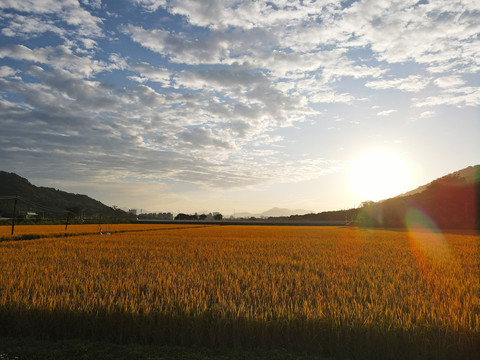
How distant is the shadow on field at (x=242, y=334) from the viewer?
4758mm

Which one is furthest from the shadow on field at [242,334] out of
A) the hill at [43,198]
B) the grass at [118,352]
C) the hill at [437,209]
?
the hill at [43,198]

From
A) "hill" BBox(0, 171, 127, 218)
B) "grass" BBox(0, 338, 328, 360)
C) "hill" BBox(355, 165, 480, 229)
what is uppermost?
"hill" BBox(0, 171, 127, 218)

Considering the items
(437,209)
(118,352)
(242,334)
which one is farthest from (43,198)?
(242,334)

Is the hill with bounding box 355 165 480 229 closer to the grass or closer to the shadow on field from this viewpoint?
the shadow on field

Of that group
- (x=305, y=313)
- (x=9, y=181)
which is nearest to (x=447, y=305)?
(x=305, y=313)

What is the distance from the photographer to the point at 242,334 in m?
5.08

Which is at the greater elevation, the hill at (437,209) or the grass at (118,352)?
the hill at (437,209)

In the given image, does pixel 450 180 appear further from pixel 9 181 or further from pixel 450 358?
pixel 9 181

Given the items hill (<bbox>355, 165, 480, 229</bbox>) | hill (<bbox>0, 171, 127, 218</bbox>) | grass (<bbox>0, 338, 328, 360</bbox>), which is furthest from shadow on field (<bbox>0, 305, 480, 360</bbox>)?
hill (<bbox>0, 171, 127, 218</bbox>)

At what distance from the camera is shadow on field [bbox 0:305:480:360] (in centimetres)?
476

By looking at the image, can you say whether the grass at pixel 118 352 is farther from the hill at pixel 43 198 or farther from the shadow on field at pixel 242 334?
the hill at pixel 43 198

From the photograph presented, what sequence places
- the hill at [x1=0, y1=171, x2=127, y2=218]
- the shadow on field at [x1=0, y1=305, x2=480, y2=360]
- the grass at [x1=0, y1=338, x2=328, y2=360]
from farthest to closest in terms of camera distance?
the hill at [x1=0, y1=171, x2=127, y2=218] < the shadow on field at [x1=0, y1=305, x2=480, y2=360] < the grass at [x1=0, y1=338, x2=328, y2=360]

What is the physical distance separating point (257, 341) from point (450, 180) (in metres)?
73.0

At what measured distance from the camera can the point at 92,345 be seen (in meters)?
4.89
